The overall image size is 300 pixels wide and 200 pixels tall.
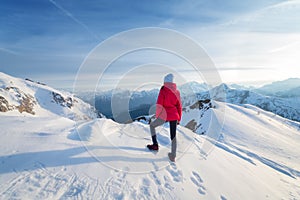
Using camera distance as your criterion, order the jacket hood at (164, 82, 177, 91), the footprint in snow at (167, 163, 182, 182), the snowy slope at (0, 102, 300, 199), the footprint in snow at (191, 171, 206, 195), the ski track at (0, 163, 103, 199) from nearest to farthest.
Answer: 1. the ski track at (0, 163, 103, 199)
2. the snowy slope at (0, 102, 300, 199)
3. the footprint in snow at (191, 171, 206, 195)
4. the footprint in snow at (167, 163, 182, 182)
5. the jacket hood at (164, 82, 177, 91)

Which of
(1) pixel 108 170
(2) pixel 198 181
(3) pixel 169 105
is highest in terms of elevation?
(3) pixel 169 105

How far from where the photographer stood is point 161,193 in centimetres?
398

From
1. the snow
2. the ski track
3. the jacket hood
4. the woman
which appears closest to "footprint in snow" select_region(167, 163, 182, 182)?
the snow

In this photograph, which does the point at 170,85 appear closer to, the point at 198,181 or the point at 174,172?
the point at 174,172

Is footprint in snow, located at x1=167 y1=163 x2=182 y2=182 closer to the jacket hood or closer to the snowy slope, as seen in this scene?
the snowy slope

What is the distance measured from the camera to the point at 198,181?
15.4 ft

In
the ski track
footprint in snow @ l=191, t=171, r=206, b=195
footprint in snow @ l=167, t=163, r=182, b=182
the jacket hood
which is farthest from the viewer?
the jacket hood

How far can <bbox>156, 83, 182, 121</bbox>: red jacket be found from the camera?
527 cm

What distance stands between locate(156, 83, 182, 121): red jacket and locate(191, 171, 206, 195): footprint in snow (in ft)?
6.15

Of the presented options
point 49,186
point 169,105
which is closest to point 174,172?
point 169,105

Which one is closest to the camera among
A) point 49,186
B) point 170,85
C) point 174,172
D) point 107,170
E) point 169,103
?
point 49,186

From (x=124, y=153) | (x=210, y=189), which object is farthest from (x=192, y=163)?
(x=124, y=153)

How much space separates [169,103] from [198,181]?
2.57 metres

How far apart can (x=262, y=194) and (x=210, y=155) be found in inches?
84.0
